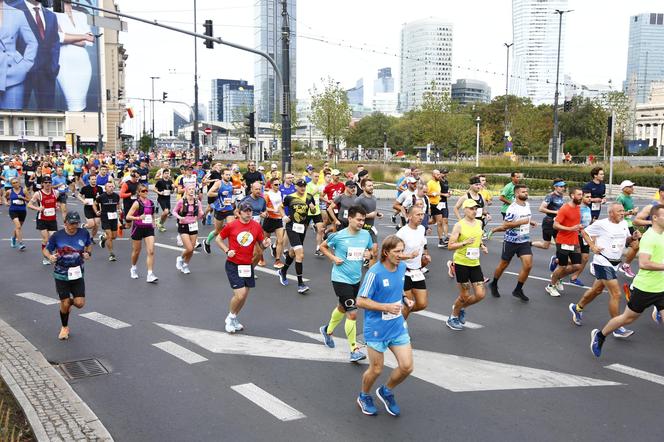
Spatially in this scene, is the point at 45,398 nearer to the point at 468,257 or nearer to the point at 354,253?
the point at 354,253

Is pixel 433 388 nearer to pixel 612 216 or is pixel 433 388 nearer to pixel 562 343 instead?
pixel 562 343

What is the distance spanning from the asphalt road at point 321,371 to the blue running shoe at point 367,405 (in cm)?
10

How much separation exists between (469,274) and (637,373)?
238 cm

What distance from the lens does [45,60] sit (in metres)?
85.9

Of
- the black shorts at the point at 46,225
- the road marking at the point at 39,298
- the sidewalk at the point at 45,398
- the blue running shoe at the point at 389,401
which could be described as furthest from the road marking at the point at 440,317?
the black shorts at the point at 46,225

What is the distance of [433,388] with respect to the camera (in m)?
6.43

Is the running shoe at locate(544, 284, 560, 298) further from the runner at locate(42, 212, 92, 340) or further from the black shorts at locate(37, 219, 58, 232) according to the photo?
the black shorts at locate(37, 219, 58, 232)

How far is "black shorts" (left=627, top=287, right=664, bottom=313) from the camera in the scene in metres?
7.03

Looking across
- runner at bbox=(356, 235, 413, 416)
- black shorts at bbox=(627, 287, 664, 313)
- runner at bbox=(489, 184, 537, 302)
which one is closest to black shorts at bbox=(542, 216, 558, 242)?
runner at bbox=(489, 184, 537, 302)

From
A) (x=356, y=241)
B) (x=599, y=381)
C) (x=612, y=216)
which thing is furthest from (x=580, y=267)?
(x=356, y=241)

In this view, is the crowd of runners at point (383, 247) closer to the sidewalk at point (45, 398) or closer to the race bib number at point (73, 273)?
the race bib number at point (73, 273)

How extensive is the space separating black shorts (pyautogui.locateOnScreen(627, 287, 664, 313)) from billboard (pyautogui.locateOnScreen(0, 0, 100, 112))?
8848 centimetres

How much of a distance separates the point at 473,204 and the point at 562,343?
208 centimetres

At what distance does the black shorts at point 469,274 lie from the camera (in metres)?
8.47
